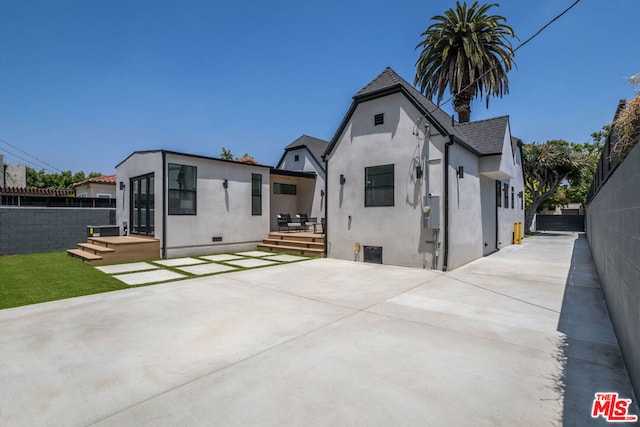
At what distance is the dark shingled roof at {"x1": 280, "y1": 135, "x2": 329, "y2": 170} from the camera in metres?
16.8

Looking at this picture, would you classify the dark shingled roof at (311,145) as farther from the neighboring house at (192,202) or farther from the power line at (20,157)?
the power line at (20,157)

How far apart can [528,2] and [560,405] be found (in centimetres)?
766

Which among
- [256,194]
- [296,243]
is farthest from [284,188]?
[296,243]

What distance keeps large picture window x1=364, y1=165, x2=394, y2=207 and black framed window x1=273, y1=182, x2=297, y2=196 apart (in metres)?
7.18

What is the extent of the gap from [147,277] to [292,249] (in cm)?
553

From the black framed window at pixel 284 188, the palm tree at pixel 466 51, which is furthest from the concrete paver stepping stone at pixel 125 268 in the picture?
the palm tree at pixel 466 51

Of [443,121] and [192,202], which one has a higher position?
[443,121]

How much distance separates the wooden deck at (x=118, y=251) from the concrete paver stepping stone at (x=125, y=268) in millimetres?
553

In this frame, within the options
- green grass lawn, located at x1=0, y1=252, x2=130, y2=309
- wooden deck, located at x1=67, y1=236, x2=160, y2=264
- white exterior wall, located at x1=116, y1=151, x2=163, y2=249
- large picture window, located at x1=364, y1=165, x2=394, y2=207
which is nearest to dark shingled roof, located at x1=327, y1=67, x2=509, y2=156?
large picture window, located at x1=364, y1=165, x2=394, y2=207

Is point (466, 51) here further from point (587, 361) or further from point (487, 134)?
point (587, 361)

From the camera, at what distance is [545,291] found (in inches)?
237

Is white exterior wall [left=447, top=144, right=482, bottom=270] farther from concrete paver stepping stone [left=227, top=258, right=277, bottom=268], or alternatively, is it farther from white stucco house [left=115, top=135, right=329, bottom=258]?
white stucco house [left=115, top=135, right=329, bottom=258]

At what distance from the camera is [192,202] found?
36.1ft

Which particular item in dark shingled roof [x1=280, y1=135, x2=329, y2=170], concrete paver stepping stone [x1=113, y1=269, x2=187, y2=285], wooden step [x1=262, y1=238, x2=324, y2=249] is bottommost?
concrete paver stepping stone [x1=113, y1=269, x2=187, y2=285]
